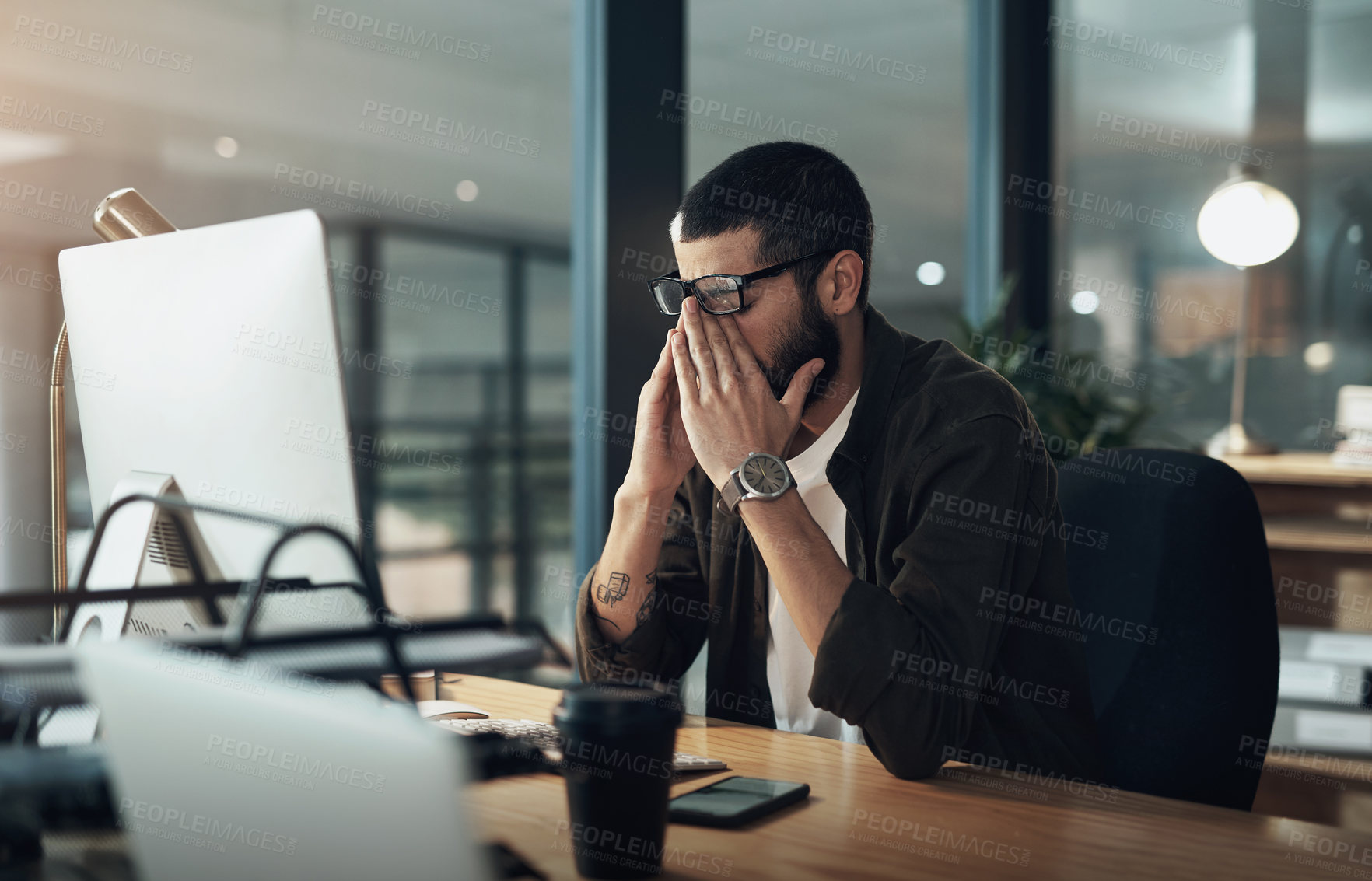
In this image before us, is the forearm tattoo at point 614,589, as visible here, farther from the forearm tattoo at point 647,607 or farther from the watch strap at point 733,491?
the watch strap at point 733,491

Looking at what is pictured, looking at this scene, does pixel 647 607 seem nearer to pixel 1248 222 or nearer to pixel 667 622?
pixel 667 622

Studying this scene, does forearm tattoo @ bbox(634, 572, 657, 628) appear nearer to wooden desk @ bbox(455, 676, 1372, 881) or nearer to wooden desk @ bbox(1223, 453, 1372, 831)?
wooden desk @ bbox(455, 676, 1372, 881)

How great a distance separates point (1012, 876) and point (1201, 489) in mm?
717

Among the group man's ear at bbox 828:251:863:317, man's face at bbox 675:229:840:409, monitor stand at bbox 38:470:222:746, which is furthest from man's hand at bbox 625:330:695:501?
monitor stand at bbox 38:470:222:746

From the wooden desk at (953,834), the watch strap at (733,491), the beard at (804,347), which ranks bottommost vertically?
the wooden desk at (953,834)

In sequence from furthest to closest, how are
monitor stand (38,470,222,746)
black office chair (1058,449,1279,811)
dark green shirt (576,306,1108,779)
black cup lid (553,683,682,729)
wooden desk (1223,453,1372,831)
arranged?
wooden desk (1223,453,1372,831)
black office chair (1058,449,1279,811)
dark green shirt (576,306,1108,779)
monitor stand (38,470,222,746)
black cup lid (553,683,682,729)

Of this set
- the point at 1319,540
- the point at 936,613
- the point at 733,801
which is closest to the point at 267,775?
the point at 733,801

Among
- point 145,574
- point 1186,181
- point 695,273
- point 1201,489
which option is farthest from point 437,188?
point 1186,181

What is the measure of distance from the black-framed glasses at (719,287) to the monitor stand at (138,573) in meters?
0.68

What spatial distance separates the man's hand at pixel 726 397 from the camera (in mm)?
1353

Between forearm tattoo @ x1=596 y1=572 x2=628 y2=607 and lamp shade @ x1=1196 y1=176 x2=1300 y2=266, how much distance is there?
104 inches

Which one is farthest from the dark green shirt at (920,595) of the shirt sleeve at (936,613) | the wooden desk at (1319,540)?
the wooden desk at (1319,540)

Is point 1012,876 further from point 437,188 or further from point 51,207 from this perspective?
point 437,188

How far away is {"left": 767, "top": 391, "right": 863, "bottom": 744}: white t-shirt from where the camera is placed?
Answer: 141cm
